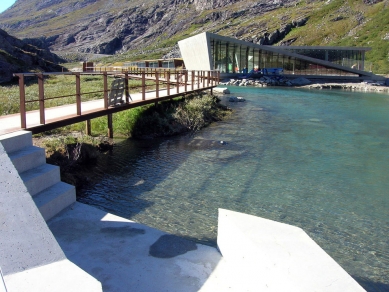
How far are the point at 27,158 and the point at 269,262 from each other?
3.72 m

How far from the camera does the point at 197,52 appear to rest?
41125mm

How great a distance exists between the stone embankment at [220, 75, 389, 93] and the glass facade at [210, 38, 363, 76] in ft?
5.84

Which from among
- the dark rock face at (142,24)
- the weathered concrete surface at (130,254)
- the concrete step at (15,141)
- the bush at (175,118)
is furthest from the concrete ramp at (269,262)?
the dark rock face at (142,24)

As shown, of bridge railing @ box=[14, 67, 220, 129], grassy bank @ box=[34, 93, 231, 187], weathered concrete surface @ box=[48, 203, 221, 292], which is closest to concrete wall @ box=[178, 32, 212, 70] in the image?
bridge railing @ box=[14, 67, 220, 129]

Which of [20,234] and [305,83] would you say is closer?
[20,234]

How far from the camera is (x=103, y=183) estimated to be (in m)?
8.45

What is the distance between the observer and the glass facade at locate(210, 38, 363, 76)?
44.3 meters

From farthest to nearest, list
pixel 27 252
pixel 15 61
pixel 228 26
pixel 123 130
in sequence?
pixel 228 26, pixel 15 61, pixel 123 130, pixel 27 252

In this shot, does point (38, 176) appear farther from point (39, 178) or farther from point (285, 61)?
point (285, 61)

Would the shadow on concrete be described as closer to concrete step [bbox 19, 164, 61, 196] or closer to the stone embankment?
concrete step [bbox 19, 164, 61, 196]

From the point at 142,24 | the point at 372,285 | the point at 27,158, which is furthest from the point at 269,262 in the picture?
the point at 142,24

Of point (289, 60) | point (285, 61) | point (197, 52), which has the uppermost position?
point (197, 52)

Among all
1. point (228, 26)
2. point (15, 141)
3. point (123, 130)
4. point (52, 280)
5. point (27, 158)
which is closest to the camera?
point (52, 280)

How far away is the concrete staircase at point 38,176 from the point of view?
5.28 metres
